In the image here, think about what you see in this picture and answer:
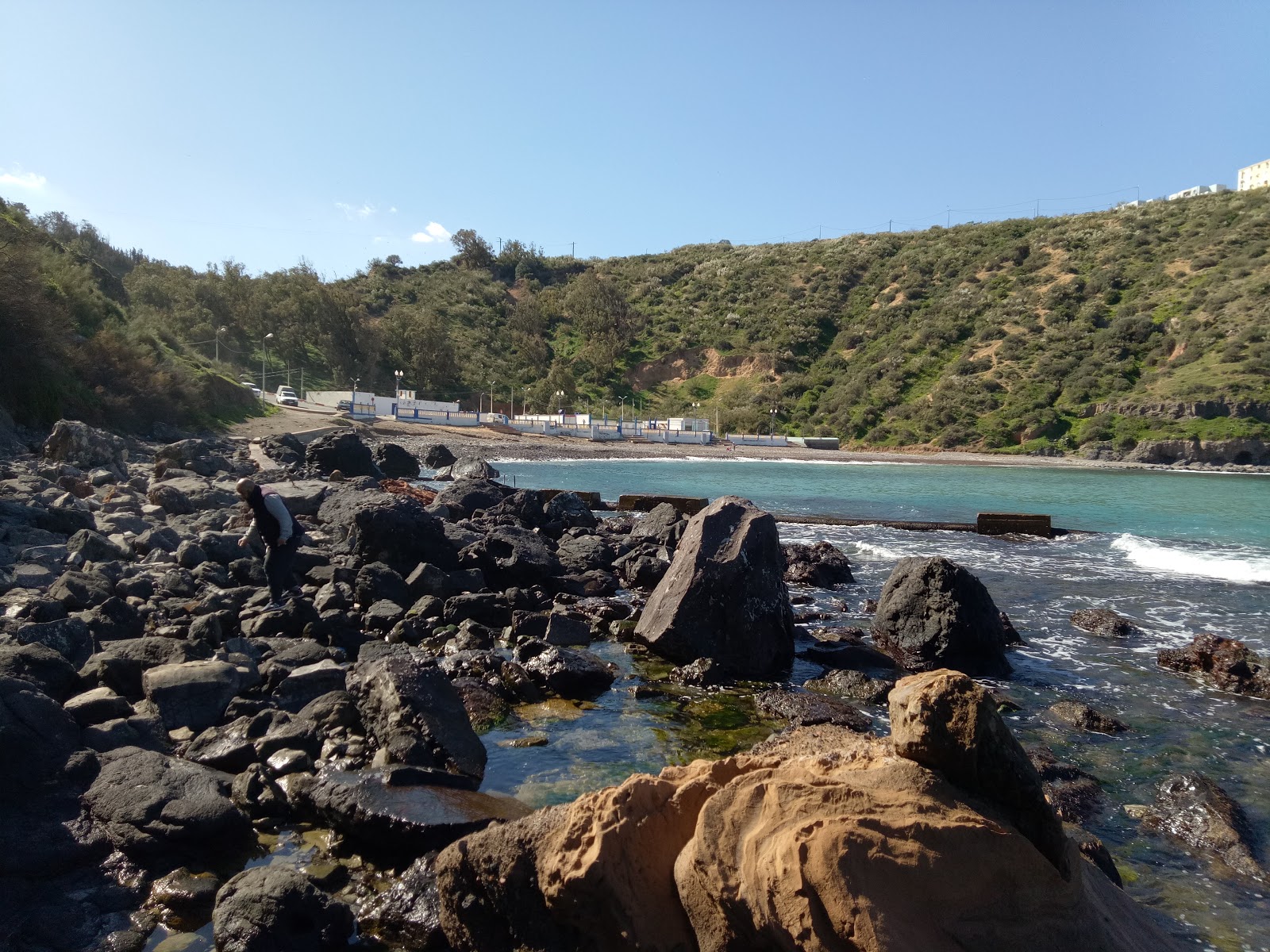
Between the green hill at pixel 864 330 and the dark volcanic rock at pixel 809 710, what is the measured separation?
45.3 meters

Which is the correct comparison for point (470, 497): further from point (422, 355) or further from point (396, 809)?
point (422, 355)

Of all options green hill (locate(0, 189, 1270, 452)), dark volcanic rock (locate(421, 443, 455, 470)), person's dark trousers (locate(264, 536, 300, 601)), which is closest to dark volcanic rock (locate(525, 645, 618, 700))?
person's dark trousers (locate(264, 536, 300, 601))

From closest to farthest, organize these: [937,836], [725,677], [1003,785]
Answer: [937,836] → [1003,785] → [725,677]

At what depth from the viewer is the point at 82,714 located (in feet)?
20.3

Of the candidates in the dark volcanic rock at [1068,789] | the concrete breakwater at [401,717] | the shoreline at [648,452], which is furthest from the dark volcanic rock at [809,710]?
the shoreline at [648,452]

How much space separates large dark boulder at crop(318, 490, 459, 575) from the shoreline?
37228 mm

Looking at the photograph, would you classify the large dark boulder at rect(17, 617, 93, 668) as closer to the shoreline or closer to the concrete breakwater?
the concrete breakwater

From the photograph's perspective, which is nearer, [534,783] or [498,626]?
[534,783]

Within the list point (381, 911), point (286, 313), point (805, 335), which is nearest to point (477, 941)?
point (381, 911)

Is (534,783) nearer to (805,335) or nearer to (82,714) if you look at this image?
(82,714)

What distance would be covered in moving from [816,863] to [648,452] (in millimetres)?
67166

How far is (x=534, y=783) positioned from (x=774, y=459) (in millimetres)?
66275

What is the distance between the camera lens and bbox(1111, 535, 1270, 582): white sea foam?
1802 cm

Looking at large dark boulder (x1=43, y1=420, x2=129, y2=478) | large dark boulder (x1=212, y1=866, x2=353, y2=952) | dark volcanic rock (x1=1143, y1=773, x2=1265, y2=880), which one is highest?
large dark boulder (x1=43, y1=420, x2=129, y2=478)
